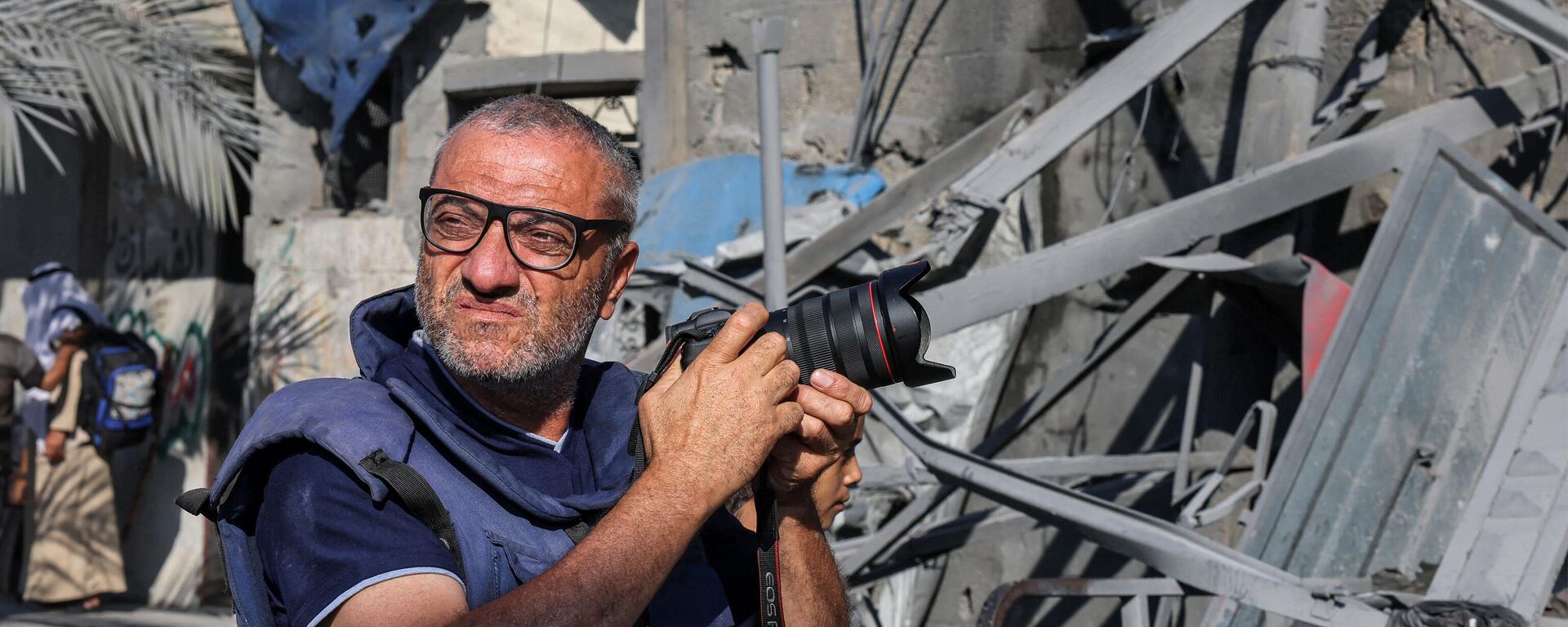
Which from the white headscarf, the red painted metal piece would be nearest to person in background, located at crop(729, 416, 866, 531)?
the red painted metal piece

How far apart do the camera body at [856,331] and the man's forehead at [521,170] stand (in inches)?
8.5

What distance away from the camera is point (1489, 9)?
3295 mm

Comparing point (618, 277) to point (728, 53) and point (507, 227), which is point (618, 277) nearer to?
point (507, 227)

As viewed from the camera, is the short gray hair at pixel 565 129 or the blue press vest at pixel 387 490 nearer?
the blue press vest at pixel 387 490

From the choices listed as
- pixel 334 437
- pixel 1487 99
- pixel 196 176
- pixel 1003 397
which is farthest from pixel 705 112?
pixel 334 437

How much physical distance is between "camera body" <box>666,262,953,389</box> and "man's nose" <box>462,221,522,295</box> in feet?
0.69

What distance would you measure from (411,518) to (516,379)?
28cm

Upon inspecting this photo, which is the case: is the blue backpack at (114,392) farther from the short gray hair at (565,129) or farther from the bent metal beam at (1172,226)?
the short gray hair at (565,129)

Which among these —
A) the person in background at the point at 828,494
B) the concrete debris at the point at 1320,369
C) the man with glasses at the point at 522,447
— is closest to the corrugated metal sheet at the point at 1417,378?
the concrete debris at the point at 1320,369

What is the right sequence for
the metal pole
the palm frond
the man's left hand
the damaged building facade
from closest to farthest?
the man's left hand, the damaged building facade, the metal pole, the palm frond

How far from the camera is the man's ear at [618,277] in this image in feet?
5.61

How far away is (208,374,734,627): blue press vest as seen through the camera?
1.30m

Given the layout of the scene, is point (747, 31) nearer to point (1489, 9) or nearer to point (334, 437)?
point (1489, 9)

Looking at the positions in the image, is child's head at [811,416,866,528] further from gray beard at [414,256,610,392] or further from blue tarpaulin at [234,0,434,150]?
blue tarpaulin at [234,0,434,150]
